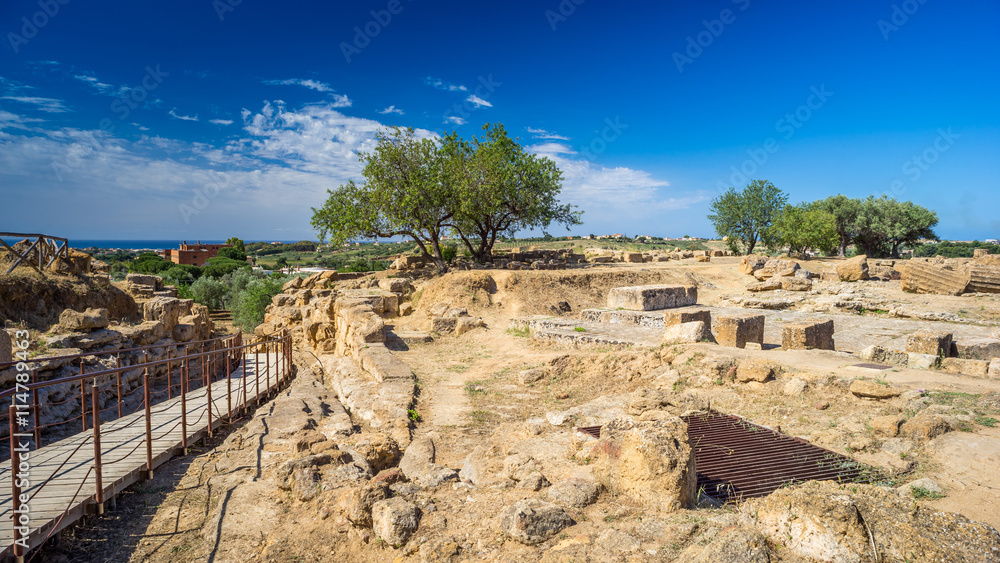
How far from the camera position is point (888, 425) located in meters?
4.92

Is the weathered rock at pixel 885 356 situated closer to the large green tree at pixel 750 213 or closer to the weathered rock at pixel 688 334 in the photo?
the weathered rock at pixel 688 334

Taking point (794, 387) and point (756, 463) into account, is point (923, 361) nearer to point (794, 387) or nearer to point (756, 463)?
point (794, 387)

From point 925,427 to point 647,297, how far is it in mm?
9247

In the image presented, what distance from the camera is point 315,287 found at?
20812 mm

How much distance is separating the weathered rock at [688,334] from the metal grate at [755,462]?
3.57 metres

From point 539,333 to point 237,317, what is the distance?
57.9 ft

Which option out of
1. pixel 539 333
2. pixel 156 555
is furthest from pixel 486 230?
pixel 156 555

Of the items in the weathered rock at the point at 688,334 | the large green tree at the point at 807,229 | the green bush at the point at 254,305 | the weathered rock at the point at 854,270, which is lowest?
the green bush at the point at 254,305

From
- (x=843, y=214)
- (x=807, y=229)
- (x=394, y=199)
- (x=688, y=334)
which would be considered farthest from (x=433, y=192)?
(x=843, y=214)

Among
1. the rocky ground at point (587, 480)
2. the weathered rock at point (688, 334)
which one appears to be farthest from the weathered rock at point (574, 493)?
the weathered rock at point (688, 334)

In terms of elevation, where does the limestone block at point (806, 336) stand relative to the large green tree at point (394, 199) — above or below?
below

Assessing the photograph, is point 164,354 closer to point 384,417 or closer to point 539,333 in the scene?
point 384,417

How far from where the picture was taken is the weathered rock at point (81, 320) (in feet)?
30.1

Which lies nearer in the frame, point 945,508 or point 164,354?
point 945,508
